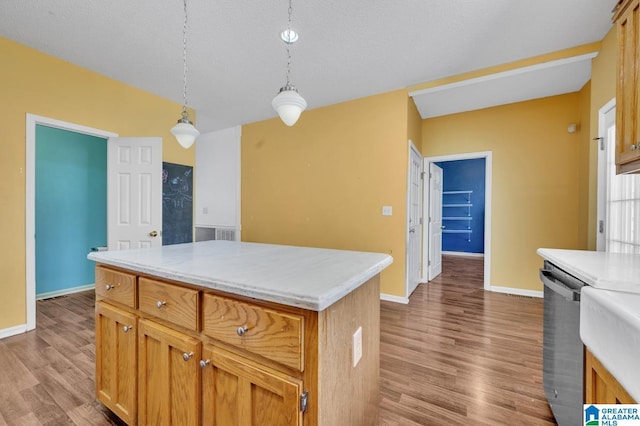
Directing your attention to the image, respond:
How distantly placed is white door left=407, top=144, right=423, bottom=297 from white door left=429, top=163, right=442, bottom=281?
0.30 metres

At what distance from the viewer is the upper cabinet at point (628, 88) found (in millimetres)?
1186

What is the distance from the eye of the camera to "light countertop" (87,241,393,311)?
807mm

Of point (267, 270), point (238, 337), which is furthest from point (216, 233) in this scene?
point (238, 337)

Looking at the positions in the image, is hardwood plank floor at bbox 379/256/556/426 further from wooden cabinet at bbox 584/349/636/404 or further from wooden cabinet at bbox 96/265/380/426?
wooden cabinet at bbox 584/349/636/404

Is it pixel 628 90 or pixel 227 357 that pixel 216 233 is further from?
pixel 628 90

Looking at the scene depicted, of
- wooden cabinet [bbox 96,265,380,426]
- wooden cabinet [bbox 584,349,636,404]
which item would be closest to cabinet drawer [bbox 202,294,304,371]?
wooden cabinet [bbox 96,265,380,426]

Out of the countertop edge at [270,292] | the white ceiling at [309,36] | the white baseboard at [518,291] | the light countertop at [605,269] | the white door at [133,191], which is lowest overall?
the white baseboard at [518,291]

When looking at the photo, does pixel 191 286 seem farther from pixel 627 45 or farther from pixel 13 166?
pixel 13 166

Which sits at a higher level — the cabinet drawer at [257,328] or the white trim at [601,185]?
the white trim at [601,185]

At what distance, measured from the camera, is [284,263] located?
121 centimetres

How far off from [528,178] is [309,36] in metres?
3.36

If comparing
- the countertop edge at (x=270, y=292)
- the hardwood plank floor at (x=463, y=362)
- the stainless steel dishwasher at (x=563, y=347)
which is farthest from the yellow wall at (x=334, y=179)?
the countertop edge at (x=270, y=292)

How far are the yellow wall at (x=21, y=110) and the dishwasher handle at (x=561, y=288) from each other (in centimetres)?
410

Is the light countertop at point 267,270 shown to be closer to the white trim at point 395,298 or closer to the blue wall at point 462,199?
the white trim at point 395,298
